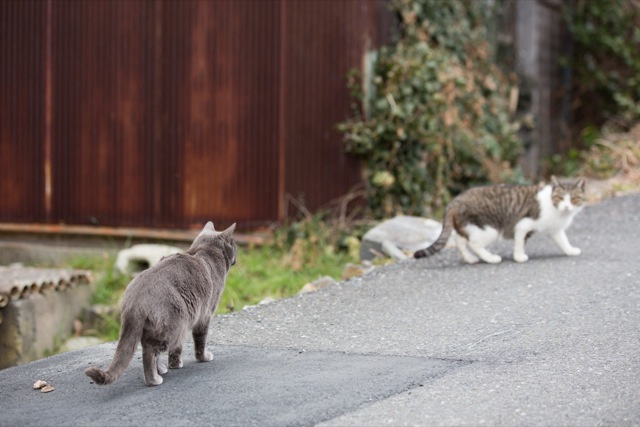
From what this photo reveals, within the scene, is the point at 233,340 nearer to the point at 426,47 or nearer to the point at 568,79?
the point at 426,47

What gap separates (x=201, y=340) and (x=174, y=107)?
17.5 ft

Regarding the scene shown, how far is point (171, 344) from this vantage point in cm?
500

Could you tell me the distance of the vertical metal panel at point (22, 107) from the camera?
1086cm

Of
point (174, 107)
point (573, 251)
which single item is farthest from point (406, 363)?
point (174, 107)

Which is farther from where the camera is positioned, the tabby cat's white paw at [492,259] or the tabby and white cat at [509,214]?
the tabby cat's white paw at [492,259]

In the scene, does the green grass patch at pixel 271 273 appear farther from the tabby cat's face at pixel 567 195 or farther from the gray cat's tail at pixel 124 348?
the gray cat's tail at pixel 124 348

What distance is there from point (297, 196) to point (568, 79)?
273 inches

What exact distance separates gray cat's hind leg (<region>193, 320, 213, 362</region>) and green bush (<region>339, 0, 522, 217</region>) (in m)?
5.04

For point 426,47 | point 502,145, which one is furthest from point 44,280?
point 502,145

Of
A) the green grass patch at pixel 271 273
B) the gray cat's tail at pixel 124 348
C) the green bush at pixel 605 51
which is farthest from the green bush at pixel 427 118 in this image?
the gray cat's tail at pixel 124 348

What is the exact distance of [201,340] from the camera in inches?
217

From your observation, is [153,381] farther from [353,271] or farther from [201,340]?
[353,271]

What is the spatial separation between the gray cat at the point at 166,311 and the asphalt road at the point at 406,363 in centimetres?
15

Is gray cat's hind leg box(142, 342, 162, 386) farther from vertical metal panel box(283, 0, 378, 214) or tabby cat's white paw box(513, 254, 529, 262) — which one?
vertical metal panel box(283, 0, 378, 214)
